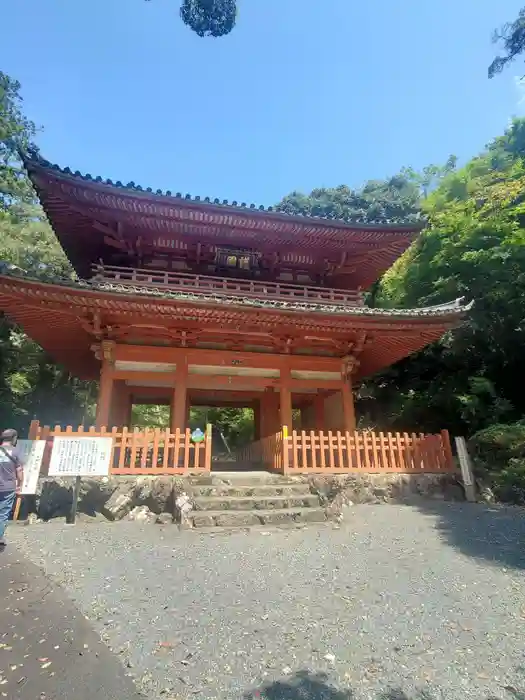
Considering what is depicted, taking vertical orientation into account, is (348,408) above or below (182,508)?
above

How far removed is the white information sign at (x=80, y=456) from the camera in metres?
6.51

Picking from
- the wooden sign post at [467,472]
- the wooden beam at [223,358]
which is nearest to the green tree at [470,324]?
the wooden sign post at [467,472]

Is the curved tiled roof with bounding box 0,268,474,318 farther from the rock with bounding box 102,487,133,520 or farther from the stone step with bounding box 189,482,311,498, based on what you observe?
the rock with bounding box 102,487,133,520

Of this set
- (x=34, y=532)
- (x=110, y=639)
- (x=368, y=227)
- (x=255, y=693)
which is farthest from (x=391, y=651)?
(x=368, y=227)

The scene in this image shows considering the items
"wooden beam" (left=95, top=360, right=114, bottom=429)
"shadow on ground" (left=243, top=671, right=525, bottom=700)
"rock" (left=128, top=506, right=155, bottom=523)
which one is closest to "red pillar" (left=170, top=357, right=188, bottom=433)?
"wooden beam" (left=95, top=360, right=114, bottom=429)

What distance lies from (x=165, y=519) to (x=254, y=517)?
148 cm

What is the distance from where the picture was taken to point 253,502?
6918 mm

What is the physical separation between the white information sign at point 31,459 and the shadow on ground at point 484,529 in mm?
6462

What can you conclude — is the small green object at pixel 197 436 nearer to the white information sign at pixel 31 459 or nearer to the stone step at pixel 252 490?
the stone step at pixel 252 490

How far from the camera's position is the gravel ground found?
Answer: 269 cm

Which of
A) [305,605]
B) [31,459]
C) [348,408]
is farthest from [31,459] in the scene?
[348,408]

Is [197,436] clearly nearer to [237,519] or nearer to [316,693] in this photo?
[237,519]

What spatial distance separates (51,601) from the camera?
3742 millimetres

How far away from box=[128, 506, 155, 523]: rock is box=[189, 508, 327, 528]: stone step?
0.87m
